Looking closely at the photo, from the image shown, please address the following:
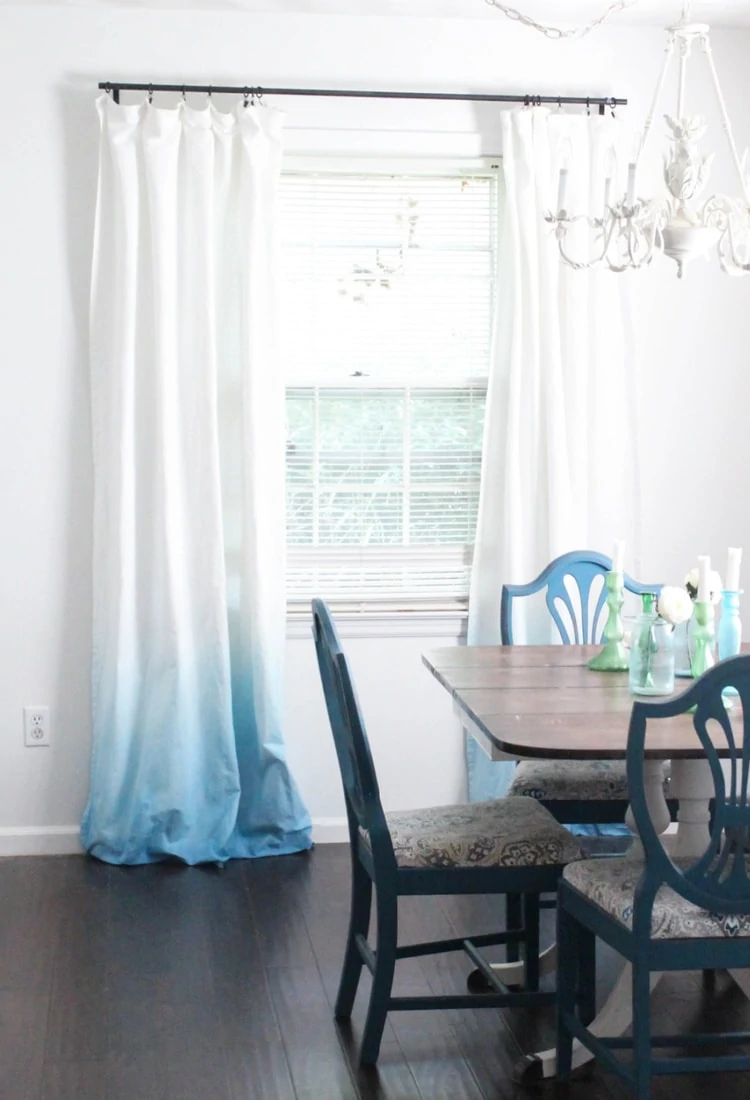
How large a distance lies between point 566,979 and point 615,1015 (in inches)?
7.3

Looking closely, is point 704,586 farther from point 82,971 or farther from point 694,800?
point 82,971

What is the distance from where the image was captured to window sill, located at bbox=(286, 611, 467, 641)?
435 cm

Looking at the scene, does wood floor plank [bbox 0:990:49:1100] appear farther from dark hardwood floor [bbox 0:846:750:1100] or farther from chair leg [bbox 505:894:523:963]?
chair leg [bbox 505:894:523:963]

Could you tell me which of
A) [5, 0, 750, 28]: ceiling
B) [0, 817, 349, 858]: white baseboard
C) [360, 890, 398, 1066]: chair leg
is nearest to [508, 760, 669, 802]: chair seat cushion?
[360, 890, 398, 1066]: chair leg

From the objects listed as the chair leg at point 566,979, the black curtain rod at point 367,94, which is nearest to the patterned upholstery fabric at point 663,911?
the chair leg at point 566,979

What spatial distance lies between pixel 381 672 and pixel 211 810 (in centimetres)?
69

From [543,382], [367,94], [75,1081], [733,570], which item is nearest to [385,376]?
[543,382]

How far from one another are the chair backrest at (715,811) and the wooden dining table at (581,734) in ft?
0.41

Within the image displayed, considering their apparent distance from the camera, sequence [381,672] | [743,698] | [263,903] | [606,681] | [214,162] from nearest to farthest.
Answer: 1. [743,698]
2. [606,681]
3. [263,903]
4. [214,162]
5. [381,672]

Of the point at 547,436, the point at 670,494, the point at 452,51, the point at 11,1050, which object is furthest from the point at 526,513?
the point at 11,1050

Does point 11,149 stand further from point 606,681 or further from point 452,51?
point 606,681

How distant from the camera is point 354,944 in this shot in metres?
2.94

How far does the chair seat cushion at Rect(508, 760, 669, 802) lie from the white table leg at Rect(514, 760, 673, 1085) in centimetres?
46

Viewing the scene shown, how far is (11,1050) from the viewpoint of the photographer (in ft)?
9.23
